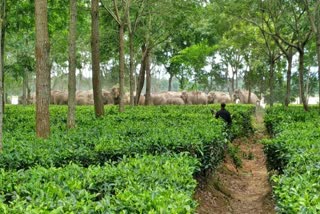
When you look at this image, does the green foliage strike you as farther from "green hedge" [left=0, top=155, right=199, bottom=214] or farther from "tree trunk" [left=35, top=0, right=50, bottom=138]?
"tree trunk" [left=35, top=0, right=50, bottom=138]

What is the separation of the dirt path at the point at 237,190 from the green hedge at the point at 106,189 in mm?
2157

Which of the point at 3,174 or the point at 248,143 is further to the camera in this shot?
the point at 248,143

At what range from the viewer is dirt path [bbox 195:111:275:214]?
751 cm

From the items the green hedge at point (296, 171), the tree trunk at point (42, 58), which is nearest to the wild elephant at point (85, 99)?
the tree trunk at point (42, 58)

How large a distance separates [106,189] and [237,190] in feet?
18.5

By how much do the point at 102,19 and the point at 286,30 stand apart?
1013cm

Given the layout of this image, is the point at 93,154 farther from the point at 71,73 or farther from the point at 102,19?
the point at 102,19

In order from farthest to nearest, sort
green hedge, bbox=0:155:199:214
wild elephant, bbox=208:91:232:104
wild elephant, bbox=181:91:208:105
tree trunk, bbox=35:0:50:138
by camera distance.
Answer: wild elephant, bbox=208:91:232:104 < wild elephant, bbox=181:91:208:105 < tree trunk, bbox=35:0:50:138 < green hedge, bbox=0:155:199:214

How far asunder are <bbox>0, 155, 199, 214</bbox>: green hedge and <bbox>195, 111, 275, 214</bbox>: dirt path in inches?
84.9

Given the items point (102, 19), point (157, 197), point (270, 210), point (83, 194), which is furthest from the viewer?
point (102, 19)

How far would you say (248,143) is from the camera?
16109 mm

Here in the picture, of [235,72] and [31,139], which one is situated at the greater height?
[235,72]

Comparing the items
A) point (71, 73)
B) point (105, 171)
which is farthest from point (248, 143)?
point (105, 171)

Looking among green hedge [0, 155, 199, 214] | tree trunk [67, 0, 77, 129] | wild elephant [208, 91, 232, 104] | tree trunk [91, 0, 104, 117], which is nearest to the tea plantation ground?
green hedge [0, 155, 199, 214]
